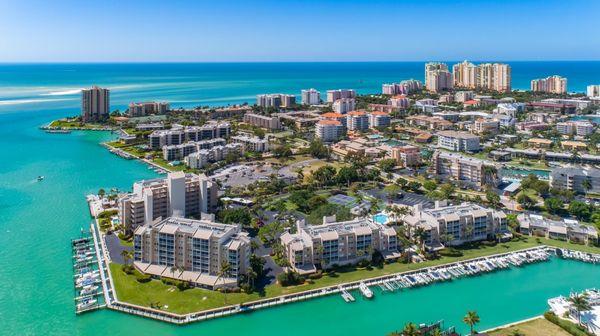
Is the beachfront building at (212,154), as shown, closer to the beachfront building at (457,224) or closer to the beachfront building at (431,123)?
the beachfront building at (457,224)

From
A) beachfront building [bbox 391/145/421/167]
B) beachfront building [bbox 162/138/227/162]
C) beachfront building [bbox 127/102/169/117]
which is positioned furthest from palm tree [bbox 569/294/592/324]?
beachfront building [bbox 127/102/169/117]

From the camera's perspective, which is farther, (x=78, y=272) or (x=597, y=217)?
(x=597, y=217)

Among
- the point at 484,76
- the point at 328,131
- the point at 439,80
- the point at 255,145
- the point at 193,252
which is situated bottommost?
the point at 193,252

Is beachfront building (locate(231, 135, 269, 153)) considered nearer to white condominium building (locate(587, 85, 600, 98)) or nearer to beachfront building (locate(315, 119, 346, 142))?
beachfront building (locate(315, 119, 346, 142))

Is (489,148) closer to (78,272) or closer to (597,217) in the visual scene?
(597,217)

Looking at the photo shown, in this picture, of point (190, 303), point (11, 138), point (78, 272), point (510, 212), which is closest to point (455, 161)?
point (510, 212)

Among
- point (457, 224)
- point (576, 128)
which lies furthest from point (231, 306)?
point (576, 128)

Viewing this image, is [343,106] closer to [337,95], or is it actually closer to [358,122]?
[358,122]

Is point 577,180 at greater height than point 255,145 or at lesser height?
lesser
